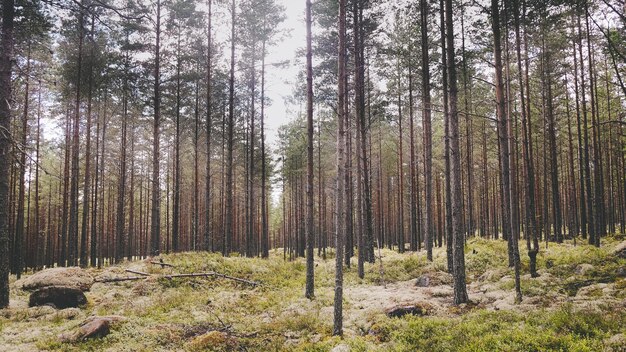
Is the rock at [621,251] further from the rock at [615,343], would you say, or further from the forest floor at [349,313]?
the rock at [615,343]

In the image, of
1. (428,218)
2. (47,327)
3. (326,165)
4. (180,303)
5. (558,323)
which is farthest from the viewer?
(326,165)

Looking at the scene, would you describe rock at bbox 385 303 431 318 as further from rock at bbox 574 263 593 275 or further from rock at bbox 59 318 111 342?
rock at bbox 59 318 111 342

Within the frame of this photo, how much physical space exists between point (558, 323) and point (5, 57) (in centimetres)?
1672

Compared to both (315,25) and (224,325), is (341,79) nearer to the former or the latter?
(224,325)

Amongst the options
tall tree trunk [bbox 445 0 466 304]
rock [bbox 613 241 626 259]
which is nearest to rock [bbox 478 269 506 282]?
tall tree trunk [bbox 445 0 466 304]

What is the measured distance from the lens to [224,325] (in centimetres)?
980

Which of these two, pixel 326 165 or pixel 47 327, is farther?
pixel 326 165

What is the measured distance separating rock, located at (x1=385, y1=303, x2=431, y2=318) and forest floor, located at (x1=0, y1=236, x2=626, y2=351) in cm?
9

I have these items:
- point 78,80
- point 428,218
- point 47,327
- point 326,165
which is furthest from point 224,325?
point 326,165

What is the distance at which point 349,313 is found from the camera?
10.8m

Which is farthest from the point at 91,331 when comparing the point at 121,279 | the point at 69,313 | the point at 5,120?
the point at 5,120

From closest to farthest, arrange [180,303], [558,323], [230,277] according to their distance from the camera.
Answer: [558,323]
[180,303]
[230,277]

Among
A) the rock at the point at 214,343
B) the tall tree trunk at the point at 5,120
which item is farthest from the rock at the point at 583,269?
the tall tree trunk at the point at 5,120

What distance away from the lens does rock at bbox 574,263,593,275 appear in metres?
11.8
